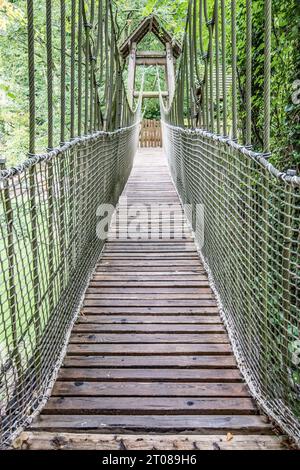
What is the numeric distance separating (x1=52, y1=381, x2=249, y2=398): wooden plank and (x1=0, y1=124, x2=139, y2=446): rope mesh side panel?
8 centimetres

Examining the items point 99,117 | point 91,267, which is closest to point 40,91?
point 99,117

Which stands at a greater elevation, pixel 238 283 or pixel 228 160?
pixel 228 160

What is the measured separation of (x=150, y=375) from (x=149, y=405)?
179 millimetres

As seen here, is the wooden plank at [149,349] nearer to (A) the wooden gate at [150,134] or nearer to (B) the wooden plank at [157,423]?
(B) the wooden plank at [157,423]

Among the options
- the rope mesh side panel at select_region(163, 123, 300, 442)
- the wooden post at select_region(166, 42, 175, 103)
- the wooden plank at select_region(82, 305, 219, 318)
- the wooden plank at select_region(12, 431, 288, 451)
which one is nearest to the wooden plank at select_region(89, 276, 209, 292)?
the rope mesh side panel at select_region(163, 123, 300, 442)

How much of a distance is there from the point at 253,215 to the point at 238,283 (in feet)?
0.89

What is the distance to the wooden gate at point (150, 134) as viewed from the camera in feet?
43.0

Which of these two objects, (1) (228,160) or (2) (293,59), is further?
(2) (293,59)

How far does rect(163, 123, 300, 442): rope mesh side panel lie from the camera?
1.22 metres

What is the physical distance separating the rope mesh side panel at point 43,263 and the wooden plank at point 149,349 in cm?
9

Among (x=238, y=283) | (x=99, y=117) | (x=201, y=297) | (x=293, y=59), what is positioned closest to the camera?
(x=238, y=283)

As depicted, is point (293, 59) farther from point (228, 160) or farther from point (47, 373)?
point (47, 373)

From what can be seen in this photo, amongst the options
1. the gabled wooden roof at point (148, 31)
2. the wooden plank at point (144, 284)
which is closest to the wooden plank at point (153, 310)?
the wooden plank at point (144, 284)
